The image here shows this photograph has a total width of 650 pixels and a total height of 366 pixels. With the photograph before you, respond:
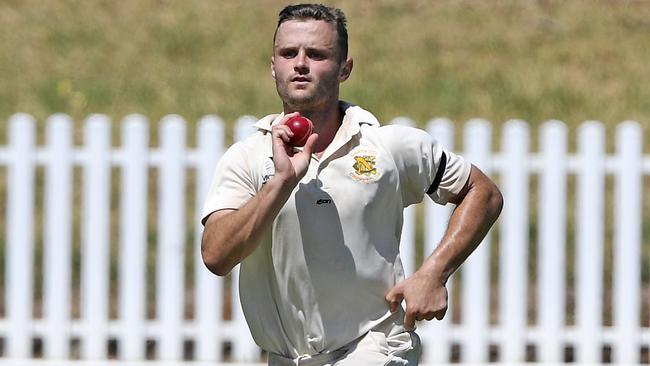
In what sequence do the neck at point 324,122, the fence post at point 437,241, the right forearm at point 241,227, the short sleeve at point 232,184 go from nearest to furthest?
the right forearm at point 241,227 < the short sleeve at point 232,184 < the neck at point 324,122 < the fence post at point 437,241

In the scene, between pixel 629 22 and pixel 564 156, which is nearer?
pixel 564 156

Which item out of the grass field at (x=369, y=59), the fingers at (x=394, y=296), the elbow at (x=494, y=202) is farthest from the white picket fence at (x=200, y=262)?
the fingers at (x=394, y=296)

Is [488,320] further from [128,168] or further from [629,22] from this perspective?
[629,22]

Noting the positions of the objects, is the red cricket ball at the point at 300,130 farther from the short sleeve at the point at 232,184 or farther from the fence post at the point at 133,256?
the fence post at the point at 133,256

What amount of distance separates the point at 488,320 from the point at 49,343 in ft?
9.00

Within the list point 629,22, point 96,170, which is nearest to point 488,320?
point 96,170

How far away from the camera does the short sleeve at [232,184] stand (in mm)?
3633

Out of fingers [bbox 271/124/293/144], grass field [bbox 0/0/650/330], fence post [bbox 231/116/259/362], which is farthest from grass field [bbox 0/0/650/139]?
fingers [bbox 271/124/293/144]

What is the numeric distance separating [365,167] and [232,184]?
1.24 ft

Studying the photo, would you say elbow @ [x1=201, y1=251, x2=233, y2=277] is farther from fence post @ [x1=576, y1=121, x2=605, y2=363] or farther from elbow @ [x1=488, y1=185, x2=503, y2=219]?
fence post @ [x1=576, y1=121, x2=605, y2=363]

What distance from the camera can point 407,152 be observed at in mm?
3789

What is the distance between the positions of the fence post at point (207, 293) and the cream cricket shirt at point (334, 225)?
4.06 meters

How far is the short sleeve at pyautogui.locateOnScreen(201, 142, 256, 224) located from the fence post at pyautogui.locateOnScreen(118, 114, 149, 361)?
4.35 metres

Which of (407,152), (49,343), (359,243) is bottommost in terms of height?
(49,343)
